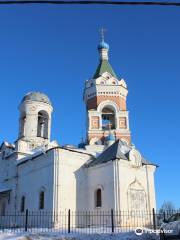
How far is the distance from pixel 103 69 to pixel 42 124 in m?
7.45

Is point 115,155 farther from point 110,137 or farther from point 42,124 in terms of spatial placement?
point 42,124

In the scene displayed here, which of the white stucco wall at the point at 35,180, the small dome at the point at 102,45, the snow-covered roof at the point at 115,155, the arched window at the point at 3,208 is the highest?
the small dome at the point at 102,45

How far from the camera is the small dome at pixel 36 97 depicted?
25344 millimetres

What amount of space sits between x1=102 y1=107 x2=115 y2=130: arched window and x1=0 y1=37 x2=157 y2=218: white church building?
0.26 feet

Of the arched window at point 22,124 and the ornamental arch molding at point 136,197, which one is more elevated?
the arched window at point 22,124

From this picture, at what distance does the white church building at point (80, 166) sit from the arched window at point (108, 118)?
0.26 ft

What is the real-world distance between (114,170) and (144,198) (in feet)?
8.34

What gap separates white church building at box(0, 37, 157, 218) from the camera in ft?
60.8

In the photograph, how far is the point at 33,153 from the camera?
74.5 ft

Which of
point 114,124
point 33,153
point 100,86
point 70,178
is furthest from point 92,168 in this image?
point 100,86

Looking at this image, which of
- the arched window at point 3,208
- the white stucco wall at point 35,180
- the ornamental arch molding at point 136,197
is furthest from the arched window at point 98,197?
the arched window at point 3,208

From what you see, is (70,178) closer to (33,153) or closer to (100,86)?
(33,153)

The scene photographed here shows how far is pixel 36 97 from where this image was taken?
83.6 feet

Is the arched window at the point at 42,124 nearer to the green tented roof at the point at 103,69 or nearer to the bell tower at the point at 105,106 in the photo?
the bell tower at the point at 105,106
